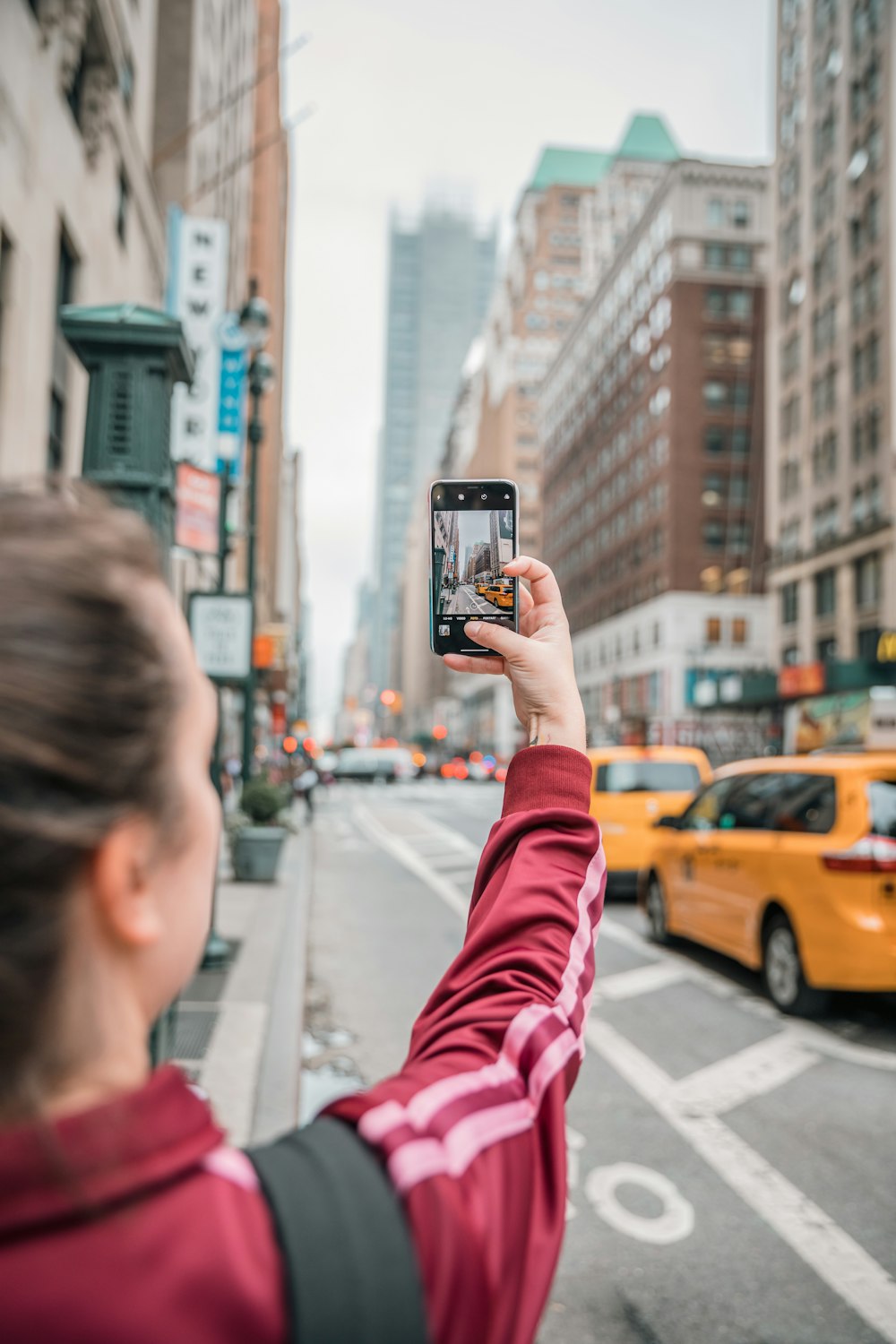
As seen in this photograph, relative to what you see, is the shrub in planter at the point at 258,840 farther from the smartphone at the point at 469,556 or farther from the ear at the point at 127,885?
the ear at the point at 127,885

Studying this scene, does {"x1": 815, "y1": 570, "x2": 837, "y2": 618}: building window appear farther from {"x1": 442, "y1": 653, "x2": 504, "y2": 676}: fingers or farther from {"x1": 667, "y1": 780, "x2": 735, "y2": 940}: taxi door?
{"x1": 442, "y1": 653, "x2": 504, "y2": 676}: fingers

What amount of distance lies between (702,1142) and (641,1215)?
94 centimetres

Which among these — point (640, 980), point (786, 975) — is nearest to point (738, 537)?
point (640, 980)

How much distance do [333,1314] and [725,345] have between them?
7409 cm

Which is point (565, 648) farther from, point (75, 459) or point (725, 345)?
point (725, 345)

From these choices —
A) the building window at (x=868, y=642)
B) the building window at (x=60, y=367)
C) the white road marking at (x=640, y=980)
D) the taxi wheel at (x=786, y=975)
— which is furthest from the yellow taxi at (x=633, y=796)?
the building window at (x=868, y=642)

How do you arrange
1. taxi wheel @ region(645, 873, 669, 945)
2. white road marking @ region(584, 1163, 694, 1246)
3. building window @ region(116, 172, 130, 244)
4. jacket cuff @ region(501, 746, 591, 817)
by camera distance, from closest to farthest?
1. jacket cuff @ region(501, 746, 591, 817)
2. white road marking @ region(584, 1163, 694, 1246)
3. taxi wheel @ region(645, 873, 669, 945)
4. building window @ region(116, 172, 130, 244)

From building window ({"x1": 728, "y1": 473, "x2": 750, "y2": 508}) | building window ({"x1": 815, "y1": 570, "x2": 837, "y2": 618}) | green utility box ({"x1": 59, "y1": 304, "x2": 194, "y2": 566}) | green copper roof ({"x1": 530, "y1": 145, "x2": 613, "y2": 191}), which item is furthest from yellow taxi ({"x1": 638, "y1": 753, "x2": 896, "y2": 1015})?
green copper roof ({"x1": 530, "y1": 145, "x2": 613, "y2": 191})

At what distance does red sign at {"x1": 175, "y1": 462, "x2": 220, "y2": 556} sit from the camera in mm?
8148

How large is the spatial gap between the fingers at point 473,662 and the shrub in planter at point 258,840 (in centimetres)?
1268

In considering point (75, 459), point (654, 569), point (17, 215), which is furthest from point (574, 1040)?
point (654, 569)

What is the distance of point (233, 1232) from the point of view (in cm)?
85

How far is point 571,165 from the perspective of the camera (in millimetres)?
135625

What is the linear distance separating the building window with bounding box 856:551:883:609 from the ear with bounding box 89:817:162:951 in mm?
48677
